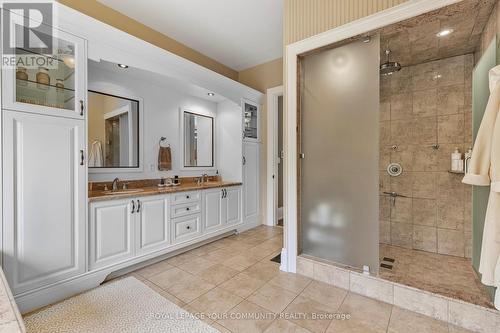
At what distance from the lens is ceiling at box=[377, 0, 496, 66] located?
1.71 metres

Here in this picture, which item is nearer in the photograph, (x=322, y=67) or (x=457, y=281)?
(x=457, y=281)

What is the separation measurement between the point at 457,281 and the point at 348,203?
1.14 metres

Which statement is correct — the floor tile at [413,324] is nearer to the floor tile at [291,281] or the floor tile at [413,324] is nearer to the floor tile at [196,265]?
the floor tile at [291,281]

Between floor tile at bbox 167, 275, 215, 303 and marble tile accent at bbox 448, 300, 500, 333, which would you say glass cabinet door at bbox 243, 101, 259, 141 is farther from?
marble tile accent at bbox 448, 300, 500, 333

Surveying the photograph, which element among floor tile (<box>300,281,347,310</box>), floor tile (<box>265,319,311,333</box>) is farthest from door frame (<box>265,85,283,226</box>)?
floor tile (<box>265,319,311,333</box>)

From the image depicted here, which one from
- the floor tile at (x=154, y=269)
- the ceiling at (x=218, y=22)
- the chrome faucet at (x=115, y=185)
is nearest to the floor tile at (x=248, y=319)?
the floor tile at (x=154, y=269)

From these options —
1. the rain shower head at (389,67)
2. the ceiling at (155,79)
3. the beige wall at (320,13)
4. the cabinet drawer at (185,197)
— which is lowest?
the cabinet drawer at (185,197)

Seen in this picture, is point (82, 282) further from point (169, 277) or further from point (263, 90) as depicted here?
point (263, 90)

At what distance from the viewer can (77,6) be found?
2.45 meters

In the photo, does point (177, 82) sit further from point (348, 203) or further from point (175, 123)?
point (348, 203)

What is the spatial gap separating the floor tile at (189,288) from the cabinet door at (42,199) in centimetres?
85

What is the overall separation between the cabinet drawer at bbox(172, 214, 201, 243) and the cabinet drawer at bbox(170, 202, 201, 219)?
5 centimetres

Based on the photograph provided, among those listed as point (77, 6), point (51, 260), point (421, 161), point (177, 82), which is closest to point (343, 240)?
point (421, 161)

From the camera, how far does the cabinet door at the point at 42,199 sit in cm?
169
